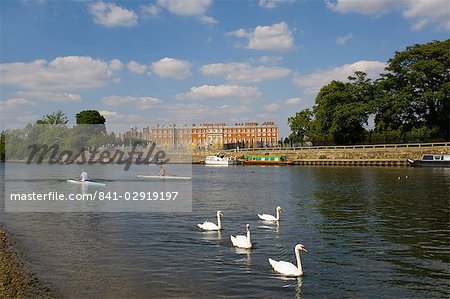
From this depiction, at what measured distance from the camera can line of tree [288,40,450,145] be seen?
81.5m

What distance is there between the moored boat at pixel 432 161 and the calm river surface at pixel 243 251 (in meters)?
42.7

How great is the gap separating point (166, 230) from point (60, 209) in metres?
11.8

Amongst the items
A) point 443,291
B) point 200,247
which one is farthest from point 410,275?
point 200,247

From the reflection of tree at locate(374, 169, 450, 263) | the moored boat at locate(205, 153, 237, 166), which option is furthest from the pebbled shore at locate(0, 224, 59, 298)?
the moored boat at locate(205, 153, 237, 166)

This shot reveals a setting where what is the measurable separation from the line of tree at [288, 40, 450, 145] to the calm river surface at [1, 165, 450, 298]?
55.0 metres

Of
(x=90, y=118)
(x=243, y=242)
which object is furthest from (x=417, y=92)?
(x=90, y=118)

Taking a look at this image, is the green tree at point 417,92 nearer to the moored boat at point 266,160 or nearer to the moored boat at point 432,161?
the moored boat at point 432,161

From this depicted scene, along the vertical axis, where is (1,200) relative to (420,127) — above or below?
below

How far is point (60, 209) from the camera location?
31.2 m

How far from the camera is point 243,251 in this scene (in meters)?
17.9

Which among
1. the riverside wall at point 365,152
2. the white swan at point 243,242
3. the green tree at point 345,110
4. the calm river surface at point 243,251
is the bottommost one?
the calm river surface at point 243,251

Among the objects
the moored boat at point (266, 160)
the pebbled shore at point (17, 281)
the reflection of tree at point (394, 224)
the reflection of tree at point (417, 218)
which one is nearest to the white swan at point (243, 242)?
the reflection of tree at point (394, 224)

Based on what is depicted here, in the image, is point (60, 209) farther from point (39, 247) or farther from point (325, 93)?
point (325, 93)

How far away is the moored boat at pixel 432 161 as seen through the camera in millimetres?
70938
